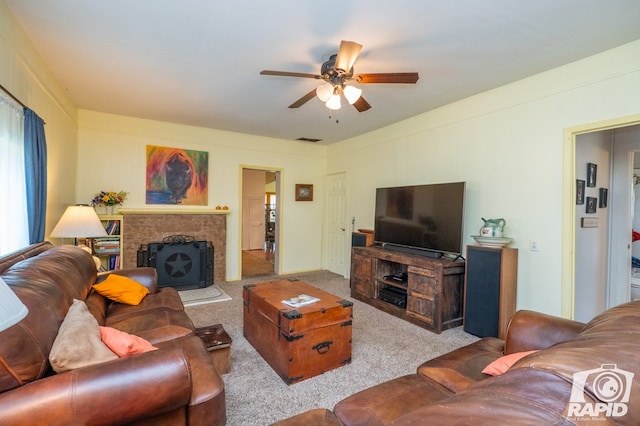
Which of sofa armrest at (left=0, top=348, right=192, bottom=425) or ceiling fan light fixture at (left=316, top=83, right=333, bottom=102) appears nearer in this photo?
sofa armrest at (left=0, top=348, right=192, bottom=425)

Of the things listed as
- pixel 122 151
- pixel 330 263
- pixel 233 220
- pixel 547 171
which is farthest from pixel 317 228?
pixel 547 171

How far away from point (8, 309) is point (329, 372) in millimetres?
2159

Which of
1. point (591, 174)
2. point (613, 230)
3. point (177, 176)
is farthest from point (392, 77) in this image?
point (177, 176)

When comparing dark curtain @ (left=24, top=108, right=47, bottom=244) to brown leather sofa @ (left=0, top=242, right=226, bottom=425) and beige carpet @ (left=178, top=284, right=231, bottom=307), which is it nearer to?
brown leather sofa @ (left=0, top=242, right=226, bottom=425)

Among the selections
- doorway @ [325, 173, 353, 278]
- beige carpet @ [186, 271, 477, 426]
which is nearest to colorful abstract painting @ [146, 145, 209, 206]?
beige carpet @ [186, 271, 477, 426]

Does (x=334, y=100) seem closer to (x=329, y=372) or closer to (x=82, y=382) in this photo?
(x=329, y=372)

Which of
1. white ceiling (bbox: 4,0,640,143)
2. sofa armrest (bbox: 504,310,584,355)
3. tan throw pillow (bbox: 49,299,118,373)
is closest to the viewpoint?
tan throw pillow (bbox: 49,299,118,373)

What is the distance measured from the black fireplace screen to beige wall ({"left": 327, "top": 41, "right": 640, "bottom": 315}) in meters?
3.66

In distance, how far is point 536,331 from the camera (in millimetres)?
1605

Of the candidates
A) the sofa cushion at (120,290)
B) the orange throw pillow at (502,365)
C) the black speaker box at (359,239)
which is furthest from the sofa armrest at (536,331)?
the black speaker box at (359,239)

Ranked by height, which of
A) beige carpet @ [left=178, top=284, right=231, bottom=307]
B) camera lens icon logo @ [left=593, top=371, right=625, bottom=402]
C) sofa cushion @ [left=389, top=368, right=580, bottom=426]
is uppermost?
camera lens icon logo @ [left=593, top=371, right=625, bottom=402]

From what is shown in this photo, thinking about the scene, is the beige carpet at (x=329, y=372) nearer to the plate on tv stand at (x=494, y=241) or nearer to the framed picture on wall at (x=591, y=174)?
the plate on tv stand at (x=494, y=241)

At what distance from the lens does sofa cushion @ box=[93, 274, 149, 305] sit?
8.09 ft

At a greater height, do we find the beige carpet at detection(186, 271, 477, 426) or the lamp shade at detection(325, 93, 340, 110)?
the lamp shade at detection(325, 93, 340, 110)
